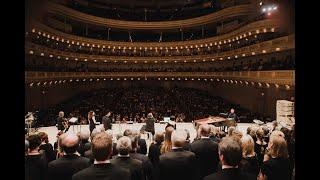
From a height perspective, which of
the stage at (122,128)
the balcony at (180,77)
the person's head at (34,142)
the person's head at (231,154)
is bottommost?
the stage at (122,128)

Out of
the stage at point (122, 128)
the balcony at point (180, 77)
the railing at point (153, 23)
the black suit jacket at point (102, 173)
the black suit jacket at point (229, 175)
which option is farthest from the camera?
the railing at point (153, 23)

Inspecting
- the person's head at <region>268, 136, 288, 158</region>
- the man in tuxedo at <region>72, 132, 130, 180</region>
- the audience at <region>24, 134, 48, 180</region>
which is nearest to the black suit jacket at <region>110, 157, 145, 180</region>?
the man in tuxedo at <region>72, 132, 130, 180</region>

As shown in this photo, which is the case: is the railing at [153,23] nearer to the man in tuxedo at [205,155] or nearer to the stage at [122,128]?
the stage at [122,128]

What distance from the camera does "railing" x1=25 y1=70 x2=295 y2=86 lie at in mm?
24438

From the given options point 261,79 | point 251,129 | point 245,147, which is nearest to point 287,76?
point 261,79

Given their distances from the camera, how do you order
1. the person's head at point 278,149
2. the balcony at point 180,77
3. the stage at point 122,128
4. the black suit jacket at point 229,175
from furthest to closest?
the balcony at point 180,77, the stage at point 122,128, the person's head at point 278,149, the black suit jacket at point 229,175

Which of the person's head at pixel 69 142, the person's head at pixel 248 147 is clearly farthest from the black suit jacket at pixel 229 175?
the person's head at pixel 69 142

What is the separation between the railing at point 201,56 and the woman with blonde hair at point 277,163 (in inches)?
579

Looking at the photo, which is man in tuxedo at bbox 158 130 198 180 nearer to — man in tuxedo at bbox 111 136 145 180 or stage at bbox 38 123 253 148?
man in tuxedo at bbox 111 136 145 180

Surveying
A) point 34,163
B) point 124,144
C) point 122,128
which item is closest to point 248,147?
point 124,144

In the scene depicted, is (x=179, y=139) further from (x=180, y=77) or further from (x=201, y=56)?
(x=180, y=77)

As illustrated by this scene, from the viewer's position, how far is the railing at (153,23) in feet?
121

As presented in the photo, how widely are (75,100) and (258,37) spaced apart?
22.9 meters

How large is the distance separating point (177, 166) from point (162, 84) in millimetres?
43973
